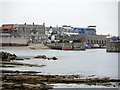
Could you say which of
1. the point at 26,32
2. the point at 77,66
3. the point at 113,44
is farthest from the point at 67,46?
the point at 77,66

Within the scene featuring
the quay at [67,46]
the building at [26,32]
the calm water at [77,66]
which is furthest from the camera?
the quay at [67,46]

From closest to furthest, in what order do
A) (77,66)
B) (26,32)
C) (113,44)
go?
(77,66), (26,32), (113,44)

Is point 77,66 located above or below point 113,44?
below

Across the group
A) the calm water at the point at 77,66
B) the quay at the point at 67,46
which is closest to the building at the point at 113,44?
the quay at the point at 67,46

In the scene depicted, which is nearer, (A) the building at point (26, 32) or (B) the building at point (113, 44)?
(A) the building at point (26, 32)

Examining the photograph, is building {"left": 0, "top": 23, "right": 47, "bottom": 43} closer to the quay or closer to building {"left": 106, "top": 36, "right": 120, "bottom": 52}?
the quay

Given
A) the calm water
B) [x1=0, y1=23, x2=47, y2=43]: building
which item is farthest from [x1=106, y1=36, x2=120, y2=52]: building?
[x1=0, y1=23, x2=47, y2=43]: building

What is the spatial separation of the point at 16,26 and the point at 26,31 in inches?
78.1

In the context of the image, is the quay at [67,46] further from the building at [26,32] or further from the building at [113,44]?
the building at [113,44]

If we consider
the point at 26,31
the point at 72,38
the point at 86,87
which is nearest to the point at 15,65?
the point at 86,87

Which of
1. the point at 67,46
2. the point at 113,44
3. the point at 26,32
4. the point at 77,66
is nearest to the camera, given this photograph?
the point at 77,66

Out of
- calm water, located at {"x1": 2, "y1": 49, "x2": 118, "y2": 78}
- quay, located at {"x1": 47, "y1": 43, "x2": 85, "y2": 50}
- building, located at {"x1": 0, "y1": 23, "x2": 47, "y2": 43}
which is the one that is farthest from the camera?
quay, located at {"x1": 47, "y1": 43, "x2": 85, "y2": 50}

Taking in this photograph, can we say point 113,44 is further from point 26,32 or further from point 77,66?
point 77,66

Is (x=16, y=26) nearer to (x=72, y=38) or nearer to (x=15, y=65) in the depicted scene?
(x=72, y=38)
